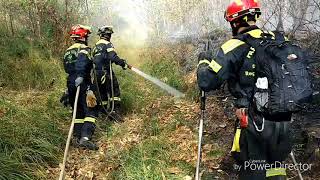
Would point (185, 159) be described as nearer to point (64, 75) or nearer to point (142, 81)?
point (64, 75)

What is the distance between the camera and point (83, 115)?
735 centimetres

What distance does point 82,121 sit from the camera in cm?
729

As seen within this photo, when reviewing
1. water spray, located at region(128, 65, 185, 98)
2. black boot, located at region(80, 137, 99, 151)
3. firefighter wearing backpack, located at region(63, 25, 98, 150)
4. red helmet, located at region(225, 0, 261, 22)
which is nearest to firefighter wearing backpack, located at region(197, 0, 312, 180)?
red helmet, located at region(225, 0, 261, 22)

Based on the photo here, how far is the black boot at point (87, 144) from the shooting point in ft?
21.6

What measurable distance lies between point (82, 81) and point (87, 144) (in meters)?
1.14

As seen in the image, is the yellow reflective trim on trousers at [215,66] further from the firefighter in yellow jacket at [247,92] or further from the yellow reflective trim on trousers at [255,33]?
the yellow reflective trim on trousers at [255,33]

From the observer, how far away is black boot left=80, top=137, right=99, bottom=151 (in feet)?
21.6

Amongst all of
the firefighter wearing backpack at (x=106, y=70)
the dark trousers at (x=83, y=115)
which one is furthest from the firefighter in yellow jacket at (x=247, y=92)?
the firefighter wearing backpack at (x=106, y=70)

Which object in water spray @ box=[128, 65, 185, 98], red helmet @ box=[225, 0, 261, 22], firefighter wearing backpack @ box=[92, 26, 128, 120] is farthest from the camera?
water spray @ box=[128, 65, 185, 98]

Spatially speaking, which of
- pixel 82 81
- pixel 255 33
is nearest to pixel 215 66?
pixel 255 33

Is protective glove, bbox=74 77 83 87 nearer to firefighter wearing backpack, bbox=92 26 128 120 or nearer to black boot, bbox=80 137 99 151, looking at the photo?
black boot, bbox=80 137 99 151

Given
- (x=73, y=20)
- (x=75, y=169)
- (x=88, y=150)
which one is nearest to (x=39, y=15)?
(x=73, y=20)

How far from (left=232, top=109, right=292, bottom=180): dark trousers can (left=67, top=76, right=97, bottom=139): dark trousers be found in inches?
149

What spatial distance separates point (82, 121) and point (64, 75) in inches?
126
